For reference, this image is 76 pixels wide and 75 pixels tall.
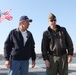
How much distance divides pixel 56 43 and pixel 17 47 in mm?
876

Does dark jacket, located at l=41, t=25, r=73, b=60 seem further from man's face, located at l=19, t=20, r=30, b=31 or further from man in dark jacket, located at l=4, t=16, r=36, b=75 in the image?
man's face, located at l=19, t=20, r=30, b=31

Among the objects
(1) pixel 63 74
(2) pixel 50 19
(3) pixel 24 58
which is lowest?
(1) pixel 63 74

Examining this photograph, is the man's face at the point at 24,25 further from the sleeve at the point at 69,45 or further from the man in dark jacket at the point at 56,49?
the sleeve at the point at 69,45

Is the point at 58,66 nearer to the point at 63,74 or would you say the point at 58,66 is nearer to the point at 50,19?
the point at 63,74

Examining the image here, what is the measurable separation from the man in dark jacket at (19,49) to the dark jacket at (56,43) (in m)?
0.34

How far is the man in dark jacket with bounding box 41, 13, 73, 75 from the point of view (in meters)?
5.56

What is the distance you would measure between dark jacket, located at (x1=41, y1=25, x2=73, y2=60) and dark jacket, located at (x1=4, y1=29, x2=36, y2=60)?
338mm

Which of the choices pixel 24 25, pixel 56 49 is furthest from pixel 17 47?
pixel 56 49

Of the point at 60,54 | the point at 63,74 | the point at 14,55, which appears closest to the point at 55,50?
the point at 60,54

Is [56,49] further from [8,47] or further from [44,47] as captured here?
[8,47]

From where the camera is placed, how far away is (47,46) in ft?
18.7

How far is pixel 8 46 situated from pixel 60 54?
117 centimetres

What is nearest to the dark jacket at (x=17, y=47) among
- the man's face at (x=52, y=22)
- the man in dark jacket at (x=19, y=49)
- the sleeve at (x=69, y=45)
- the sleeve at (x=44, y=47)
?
the man in dark jacket at (x=19, y=49)

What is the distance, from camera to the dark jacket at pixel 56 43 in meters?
5.56
